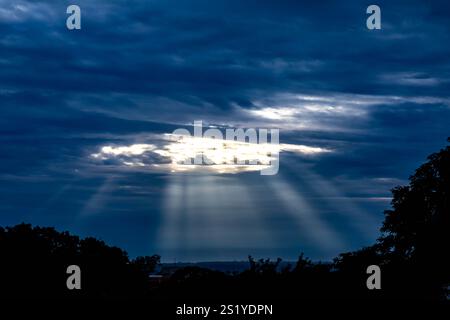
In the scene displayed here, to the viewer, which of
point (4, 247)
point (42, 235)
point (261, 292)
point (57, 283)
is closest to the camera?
point (261, 292)

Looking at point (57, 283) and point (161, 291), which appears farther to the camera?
point (57, 283)

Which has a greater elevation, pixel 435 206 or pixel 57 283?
pixel 435 206

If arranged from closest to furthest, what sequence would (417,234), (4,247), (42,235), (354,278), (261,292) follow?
1. (261,292)
2. (354,278)
3. (417,234)
4. (4,247)
5. (42,235)

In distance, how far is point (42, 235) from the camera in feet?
183

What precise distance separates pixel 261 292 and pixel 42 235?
43107mm

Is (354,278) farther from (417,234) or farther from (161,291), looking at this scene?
(417,234)

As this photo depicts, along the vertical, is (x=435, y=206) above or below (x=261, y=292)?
above

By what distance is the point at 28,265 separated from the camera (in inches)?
1672
